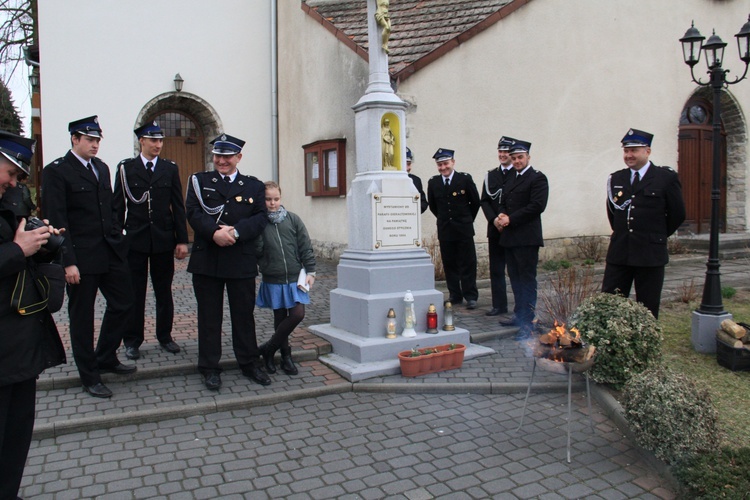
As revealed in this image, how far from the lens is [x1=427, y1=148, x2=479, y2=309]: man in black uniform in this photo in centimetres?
786

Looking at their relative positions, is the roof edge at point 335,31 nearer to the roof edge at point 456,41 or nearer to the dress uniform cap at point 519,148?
the roof edge at point 456,41

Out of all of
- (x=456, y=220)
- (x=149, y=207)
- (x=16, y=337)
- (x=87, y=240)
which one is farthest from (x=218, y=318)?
(x=456, y=220)

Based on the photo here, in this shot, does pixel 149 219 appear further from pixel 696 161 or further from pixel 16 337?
pixel 696 161

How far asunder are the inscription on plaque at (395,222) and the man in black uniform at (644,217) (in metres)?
1.99

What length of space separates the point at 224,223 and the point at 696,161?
1300 centimetres

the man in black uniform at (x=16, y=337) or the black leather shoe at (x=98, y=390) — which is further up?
the man in black uniform at (x=16, y=337)

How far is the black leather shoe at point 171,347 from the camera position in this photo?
5.83 m

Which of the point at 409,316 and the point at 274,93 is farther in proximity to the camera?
the point at 274,93

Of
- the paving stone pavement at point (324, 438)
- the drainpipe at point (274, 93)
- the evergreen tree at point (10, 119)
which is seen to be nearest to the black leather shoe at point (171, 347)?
the paving stone pavement at point (324, 438)

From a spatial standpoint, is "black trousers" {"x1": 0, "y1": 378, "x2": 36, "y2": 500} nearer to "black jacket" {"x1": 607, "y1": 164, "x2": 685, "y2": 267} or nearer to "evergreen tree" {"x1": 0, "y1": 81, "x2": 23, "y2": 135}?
"black jacket" {"x1": 607, "y1": 164, "x2": 685, "y2": 267}

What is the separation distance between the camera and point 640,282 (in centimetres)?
575

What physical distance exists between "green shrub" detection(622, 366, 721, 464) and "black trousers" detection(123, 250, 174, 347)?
4286 millimetres

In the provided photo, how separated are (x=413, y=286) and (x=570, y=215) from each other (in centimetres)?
693

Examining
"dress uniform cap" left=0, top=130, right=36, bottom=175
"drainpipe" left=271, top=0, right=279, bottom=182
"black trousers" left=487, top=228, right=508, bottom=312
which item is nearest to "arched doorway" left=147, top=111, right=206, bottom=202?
"drainpipe" left=271, top=0, right=279, bottom=182
